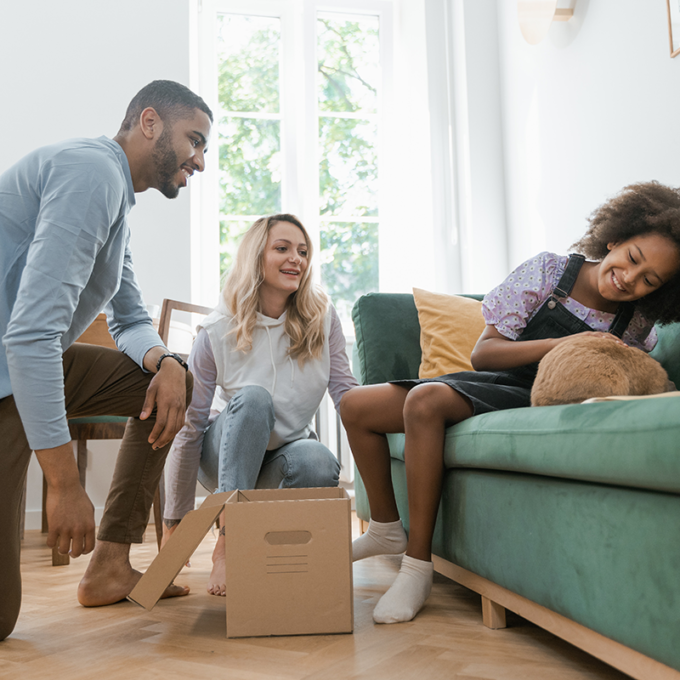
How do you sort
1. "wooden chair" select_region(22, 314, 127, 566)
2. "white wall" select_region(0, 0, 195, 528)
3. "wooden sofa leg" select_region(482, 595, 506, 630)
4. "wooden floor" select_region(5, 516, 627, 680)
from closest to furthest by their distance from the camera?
1. "wooden floor" select_region(5, 516, 627, 680)
2. "wooden sofa leg" select_region(482, 595, 506, 630)
3. "wooden chair" select_region(22, 314, 127, 566)
4. "white wall" select_region(0, 0, 195, 528)

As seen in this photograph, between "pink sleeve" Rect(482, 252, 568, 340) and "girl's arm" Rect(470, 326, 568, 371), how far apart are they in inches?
1.1

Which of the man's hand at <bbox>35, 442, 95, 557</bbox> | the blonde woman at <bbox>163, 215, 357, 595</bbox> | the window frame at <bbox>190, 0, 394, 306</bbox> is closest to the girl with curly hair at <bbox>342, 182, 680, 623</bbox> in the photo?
the blonde woman at <bbox>163, 215, 357, 595</bbox>

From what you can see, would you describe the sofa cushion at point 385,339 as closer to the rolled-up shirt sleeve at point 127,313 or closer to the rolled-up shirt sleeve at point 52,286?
the rolled-up shirt sleeve at point 127,313

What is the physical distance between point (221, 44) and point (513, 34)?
1507 mm

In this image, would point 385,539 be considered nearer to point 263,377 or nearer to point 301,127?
point 263,377

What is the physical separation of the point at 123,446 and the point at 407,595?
0.68 metres

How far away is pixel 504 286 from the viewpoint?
148 cm

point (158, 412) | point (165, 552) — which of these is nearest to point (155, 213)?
point (158, 412)

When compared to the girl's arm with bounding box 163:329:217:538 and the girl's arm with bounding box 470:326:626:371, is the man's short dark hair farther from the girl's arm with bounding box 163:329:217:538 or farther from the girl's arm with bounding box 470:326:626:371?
the girl's arm with bounding box 470:326:626:371

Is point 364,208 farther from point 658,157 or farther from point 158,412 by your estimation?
point 158,412

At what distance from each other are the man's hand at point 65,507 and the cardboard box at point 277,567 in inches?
6.4

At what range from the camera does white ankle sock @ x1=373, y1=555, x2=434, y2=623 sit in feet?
3.94

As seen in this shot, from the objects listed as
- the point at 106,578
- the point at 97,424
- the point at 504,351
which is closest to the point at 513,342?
the point at 504,351

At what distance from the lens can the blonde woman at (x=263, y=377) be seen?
1.56m
